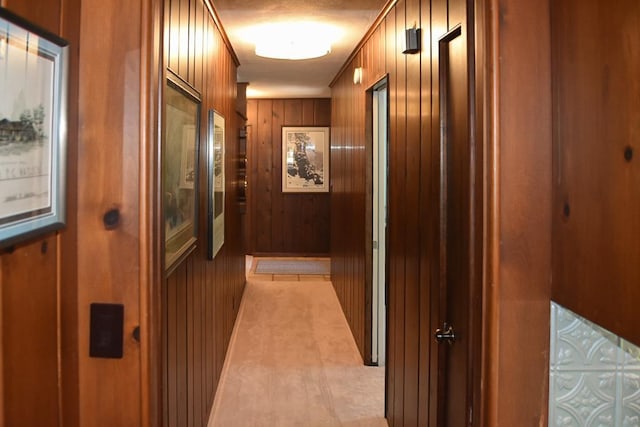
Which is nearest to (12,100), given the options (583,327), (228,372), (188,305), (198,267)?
(583,327)

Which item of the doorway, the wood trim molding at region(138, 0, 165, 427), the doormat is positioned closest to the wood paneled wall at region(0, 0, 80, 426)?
the wood trim molding at region(138, 0, 165, 427)

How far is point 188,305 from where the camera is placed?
220 cm

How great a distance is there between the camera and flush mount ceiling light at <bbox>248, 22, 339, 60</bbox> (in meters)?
3.69

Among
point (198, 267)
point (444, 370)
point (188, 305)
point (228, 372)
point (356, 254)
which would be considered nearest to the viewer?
point (444, 370)

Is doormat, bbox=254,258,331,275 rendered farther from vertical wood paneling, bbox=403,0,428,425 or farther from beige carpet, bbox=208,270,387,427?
vertical wood paneling, bbox=403,0,428,425

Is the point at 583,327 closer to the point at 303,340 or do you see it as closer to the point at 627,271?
the point at 627,271

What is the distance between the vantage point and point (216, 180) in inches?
117

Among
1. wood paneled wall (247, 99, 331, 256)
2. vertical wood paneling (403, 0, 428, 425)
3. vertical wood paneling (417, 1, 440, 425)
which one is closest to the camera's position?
vertical wood paneling (417, 1, 440, 425)

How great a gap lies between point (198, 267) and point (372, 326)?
66.6 inches

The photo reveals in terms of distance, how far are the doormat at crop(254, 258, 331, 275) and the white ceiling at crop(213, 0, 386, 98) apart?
8.21ft

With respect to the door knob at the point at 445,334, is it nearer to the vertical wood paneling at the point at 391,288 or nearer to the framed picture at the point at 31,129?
the vertical wood paneling at the point at 391,288

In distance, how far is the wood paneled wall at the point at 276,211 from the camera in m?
7.84

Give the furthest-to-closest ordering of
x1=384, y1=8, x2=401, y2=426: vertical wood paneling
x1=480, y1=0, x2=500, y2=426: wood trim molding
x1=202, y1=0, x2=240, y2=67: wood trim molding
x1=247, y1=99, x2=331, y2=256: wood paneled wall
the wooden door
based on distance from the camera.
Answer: x1=247, y1=99, x2=331, y2=256: wood paneled wall < x1=202, y1=0, x2=240, y2=67: wood trim molding < x1=384, y1=8, x2=401, y2=426: vertical wood paneling < the wooden door < x1=480, y1=0, x2=500, y2=426: wood trim molding

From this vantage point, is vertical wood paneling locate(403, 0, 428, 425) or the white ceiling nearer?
vertical wood paneling locate(403, 0, 428, 425)
